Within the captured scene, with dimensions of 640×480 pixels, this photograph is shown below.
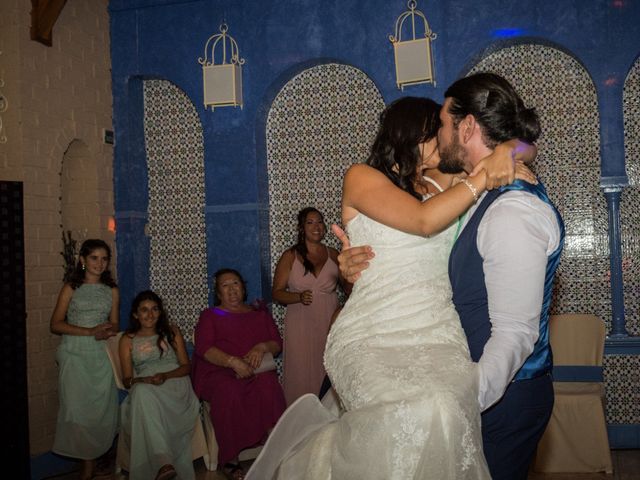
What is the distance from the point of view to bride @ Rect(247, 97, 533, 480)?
199 centimetres

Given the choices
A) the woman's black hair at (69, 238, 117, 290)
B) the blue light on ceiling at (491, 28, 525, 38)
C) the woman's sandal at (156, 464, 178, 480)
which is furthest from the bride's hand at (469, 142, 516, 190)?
the woman's black hair at (69, 238, 117, 290)

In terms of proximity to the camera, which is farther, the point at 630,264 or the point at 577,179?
the point at 577,179

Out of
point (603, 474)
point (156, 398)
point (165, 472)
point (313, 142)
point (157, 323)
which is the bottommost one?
point (603, 474)

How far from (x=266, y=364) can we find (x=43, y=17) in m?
3.14

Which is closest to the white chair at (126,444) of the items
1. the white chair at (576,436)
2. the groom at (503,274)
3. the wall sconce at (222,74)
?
the wall sconce at (222,74)

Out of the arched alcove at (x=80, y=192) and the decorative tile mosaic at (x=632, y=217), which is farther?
the arched alcove at (x=80, y=192)

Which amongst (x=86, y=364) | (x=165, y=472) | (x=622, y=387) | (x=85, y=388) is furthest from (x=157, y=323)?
(x=622, y=387)

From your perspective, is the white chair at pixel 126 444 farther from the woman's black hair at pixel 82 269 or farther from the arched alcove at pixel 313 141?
the arched alcove at pixel 313 141

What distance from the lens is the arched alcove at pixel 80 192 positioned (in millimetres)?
6715

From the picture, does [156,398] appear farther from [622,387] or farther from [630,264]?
[630,264]

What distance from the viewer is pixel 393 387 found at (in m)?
2.05

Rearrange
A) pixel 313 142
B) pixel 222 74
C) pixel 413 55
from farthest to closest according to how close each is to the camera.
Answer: pixel 313 142, pixel 222 74, pixel 413 55

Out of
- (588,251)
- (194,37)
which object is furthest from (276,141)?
(588,251)

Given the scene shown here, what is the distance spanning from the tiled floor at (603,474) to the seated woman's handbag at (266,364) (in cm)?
73
